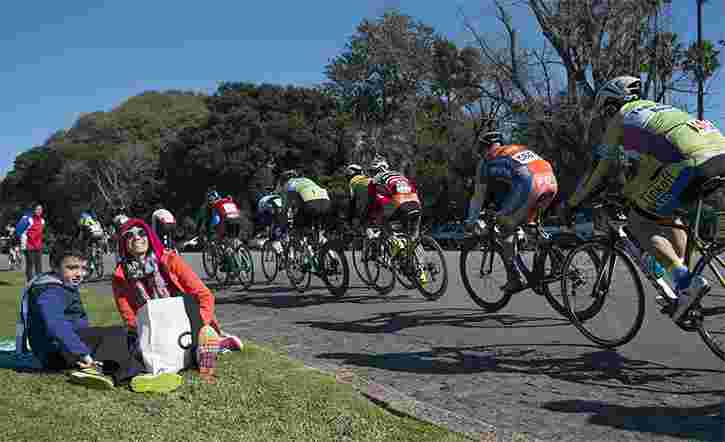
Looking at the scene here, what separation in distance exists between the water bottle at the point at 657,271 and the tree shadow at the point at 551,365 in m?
0.61

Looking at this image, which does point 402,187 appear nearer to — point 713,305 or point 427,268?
point 427,268

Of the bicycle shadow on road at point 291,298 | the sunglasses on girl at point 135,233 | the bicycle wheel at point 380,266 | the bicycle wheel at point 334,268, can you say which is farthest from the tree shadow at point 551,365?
the bicycle wheel at point 334,268

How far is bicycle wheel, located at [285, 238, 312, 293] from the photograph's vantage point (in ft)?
37.4

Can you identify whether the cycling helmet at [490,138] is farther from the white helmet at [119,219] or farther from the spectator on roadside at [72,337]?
the white helmet at [119,219]

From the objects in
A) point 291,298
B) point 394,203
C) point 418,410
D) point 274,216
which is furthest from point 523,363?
point 274,216

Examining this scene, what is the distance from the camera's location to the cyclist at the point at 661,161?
16.1 ft

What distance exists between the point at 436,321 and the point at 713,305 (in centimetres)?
342

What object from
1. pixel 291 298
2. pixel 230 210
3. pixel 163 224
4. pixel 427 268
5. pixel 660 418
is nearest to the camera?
pixel 660 418

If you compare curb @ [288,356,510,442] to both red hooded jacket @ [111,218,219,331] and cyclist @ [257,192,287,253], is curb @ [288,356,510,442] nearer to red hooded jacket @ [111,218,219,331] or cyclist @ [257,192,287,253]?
red hooded jacket @ [111,218,219,331]

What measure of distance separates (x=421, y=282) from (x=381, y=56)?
3638cm

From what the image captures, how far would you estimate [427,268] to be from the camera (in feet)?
31.0

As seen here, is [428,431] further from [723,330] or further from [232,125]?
[232,125]

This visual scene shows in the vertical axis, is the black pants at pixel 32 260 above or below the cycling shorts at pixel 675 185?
below

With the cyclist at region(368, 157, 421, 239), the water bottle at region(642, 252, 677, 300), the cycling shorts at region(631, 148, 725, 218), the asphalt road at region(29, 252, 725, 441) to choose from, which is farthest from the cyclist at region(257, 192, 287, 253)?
the cycling shorts at region(631, 148, 725, 218)
